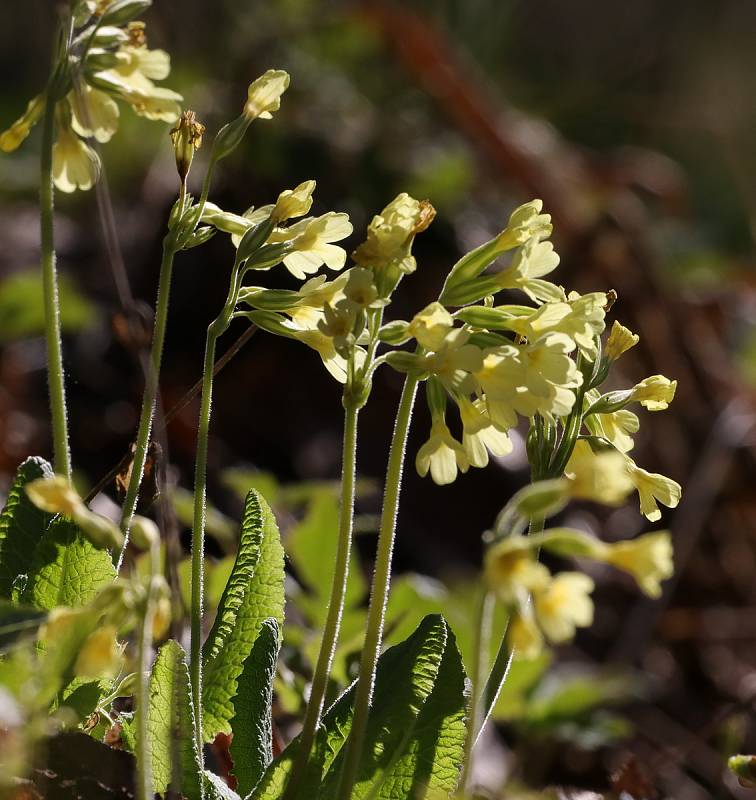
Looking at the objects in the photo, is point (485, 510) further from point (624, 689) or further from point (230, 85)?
point (230, 85)

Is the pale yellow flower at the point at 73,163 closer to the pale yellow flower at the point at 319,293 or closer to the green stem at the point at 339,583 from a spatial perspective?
the pale yellow flower at the point at 319,293

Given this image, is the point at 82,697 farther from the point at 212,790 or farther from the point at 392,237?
the point at 392,237

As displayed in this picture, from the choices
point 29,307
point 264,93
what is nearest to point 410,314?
point 29,307

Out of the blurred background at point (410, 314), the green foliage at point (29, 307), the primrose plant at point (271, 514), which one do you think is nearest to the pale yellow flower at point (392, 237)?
the primrose plant at point (271, 514)

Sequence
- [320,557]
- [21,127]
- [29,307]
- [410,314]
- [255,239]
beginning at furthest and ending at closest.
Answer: [410,314], [29,307], [320,557], [21,127], [255,239]

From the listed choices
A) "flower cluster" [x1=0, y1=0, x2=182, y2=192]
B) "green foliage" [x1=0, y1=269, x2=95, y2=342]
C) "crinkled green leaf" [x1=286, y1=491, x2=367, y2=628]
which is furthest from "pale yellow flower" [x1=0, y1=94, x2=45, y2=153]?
"green foliage" [x1=0, y1=269, x2=95, y2=342]

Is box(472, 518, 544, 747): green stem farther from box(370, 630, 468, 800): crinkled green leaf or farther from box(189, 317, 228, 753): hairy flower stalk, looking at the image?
box(189, 317, 228, 753): hairy flower stalk

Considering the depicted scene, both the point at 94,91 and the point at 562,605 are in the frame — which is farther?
the point at 94,91
